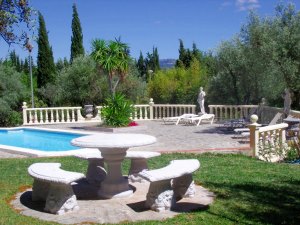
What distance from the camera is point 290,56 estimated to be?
1647cm

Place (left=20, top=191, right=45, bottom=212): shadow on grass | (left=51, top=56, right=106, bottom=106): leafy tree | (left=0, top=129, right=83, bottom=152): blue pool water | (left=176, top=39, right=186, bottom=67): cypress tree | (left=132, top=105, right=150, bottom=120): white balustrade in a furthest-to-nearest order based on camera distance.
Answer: (left=176, top=39, right=186, bottom=67): cypress tree < (left=51, top=56, right=106, bottom=106): leafy tree < (left=132, top=105, right=150, bottom=120): white balustrade < (left=0, top=129, right=83, bottom=152): blue pool water < (left=20, top=191, right=45, bottom=212): shadow on grass

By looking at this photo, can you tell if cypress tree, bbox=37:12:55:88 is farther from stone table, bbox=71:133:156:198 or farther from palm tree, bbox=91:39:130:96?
stone table, bbox=71:133:156:198

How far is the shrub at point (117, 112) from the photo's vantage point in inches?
768

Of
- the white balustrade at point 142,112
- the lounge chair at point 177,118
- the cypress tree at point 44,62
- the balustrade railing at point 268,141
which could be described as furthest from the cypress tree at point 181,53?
the balustrade railing at point 268,141

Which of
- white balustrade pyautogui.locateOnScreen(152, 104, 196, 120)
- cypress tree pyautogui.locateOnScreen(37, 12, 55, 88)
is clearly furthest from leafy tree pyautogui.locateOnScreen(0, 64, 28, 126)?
white balustrade pyautogui.locateOnScreen(152, 104, 196, 120)

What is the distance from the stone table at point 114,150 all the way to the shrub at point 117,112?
11759mm

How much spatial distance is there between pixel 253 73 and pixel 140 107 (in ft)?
23.4

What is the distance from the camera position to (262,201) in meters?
7.13

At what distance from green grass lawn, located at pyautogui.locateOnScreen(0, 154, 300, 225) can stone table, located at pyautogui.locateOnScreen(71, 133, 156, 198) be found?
1380 mm

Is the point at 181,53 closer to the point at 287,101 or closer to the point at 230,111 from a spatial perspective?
the point at 230,111

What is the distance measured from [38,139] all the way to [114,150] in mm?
13216

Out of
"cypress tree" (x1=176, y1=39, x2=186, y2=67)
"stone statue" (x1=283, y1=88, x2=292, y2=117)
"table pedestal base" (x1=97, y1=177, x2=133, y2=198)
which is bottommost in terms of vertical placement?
"table pedestal base" (x1=97, y1=177, x2=133, y2=198)

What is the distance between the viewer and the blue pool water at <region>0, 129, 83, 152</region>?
A: 1722 cm

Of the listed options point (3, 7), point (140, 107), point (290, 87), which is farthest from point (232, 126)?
point (3, 7)
